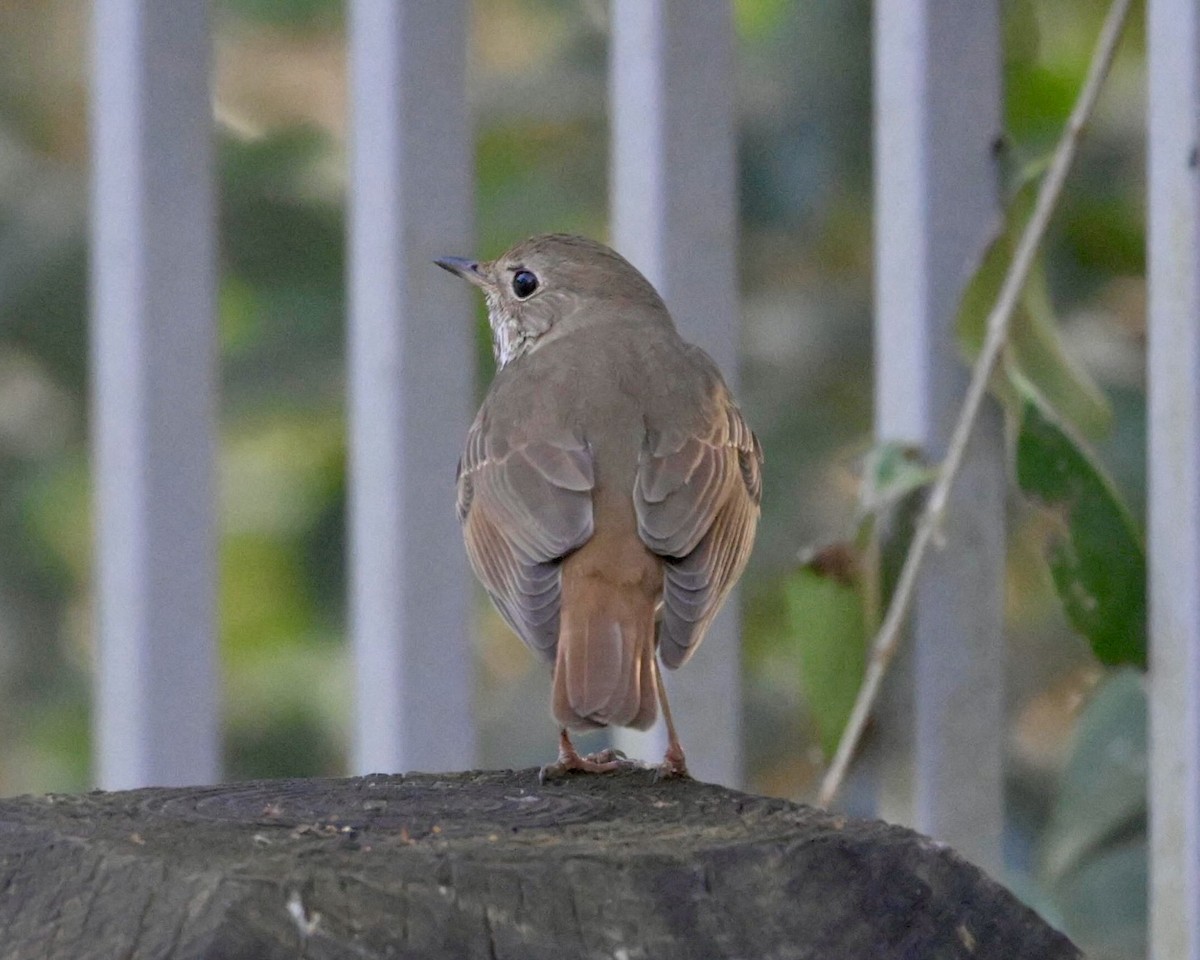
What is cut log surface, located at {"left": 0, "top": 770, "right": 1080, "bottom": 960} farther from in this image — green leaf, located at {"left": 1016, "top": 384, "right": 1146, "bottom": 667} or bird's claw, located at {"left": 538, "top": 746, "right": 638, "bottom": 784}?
green leaf, located at {"left": 1016, "top": 384, "right": 1146, "bottom": 667}

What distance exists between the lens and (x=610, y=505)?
3.08 m

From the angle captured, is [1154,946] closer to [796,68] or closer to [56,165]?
[796,68]

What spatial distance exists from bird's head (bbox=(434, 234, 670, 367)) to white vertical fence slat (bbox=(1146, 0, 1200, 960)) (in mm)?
826

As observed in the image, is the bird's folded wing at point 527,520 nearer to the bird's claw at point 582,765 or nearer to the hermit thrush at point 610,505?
the hermit thrush at point 610,505

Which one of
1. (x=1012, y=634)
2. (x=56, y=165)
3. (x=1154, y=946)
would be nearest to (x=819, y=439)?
(x=1012, y=634)

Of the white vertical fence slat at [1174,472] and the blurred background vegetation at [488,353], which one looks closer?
the white vertical fence slat at [1174,472]

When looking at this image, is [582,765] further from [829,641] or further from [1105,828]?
[1105,828]

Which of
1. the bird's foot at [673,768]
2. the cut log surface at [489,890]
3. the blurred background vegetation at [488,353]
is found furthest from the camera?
the blurred background vegetation at [488,353]

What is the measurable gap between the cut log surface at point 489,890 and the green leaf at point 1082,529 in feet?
5.51

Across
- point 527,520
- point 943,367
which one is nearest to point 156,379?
point 527,520

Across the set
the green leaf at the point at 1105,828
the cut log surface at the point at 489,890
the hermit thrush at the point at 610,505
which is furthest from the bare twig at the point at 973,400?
the cut log surface at the point at 489,890

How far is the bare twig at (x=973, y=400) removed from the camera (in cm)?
359

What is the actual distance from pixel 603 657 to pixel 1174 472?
1.14m

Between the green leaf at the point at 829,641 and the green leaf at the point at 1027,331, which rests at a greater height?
the green leaf at the point at 1027,331
